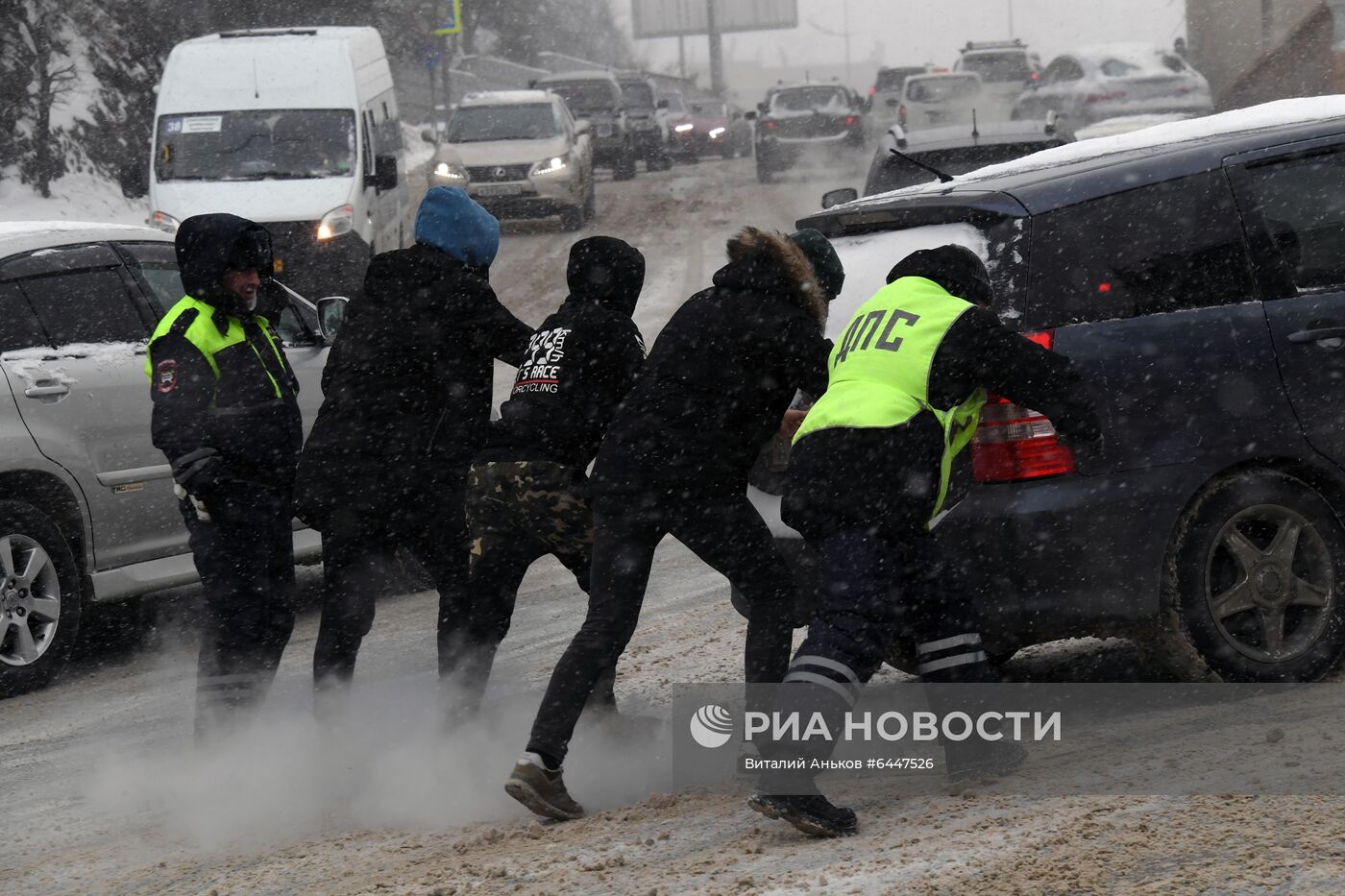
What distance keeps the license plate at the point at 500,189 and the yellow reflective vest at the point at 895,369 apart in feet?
62.6

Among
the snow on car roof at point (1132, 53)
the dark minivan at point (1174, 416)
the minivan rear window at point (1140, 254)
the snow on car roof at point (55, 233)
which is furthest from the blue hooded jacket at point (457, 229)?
the snow on car roof at point (1132, 53)

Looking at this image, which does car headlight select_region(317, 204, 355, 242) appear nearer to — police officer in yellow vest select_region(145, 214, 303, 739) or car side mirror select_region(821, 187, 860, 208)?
car side mirror select_region(821, 187, 860, 208)

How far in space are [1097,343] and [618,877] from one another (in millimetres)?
2141

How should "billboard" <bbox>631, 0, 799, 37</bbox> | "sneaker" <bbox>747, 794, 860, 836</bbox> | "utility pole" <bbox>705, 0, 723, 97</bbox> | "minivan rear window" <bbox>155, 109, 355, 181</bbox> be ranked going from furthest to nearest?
"billboard" <bbox>631, 0, 799, 37</bbox> < "utility pole" <bbox>705, 0, 723, 97</bbox> < "minivan rear window" <bbox>155, 109, 355, 181</bbox> < "sneaker" <bbox>747, 794, 860, 836</bbox>

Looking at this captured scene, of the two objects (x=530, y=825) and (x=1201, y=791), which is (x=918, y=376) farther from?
(x=530, y=825)

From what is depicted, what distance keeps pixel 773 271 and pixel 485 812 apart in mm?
1783

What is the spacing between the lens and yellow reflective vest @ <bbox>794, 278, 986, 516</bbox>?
4.38m

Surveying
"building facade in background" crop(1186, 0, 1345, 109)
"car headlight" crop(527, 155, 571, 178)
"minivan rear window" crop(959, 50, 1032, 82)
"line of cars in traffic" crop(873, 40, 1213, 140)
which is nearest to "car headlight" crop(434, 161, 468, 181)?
"car headlight" crop(527, 155, 571, 178)

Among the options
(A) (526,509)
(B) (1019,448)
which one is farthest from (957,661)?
(A) (526,509)

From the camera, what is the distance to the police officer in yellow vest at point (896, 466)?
4348mm

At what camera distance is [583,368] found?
500 centimetres

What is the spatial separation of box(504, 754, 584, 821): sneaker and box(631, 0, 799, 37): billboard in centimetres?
7337

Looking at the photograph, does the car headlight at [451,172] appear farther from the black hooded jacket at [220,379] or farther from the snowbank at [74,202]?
Answer: the black hooded jacket at [220,379]

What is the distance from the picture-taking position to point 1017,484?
4859mm
